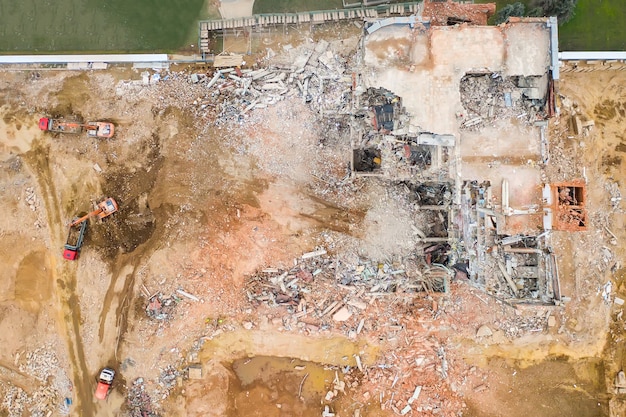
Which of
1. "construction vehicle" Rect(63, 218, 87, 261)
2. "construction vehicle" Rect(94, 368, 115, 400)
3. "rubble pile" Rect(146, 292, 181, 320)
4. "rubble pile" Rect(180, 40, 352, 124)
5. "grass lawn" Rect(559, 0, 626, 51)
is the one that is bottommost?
"construction vehicle" Rect(94, 368, 115, 400)

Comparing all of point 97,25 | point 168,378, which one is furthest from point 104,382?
point 97,25

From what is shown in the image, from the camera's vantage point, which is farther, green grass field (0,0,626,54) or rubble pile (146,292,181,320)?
green grass field (0,0,626,54)

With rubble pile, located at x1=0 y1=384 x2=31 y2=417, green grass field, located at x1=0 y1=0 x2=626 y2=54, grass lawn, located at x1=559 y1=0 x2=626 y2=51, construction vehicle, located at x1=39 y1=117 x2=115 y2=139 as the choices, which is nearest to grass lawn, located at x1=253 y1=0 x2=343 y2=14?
green grass field, located at x1=0 y1=0 x2=626 y2=54

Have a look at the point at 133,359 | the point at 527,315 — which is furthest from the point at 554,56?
the point at 133,359

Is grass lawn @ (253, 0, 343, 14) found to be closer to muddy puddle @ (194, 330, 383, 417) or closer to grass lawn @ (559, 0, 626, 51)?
grass lawn @ (559, 0, 626, 51)

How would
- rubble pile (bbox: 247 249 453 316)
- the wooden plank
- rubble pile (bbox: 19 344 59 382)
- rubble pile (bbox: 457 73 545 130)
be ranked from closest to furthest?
rubble pile (bbox: 457 73 545 130)
the wooden plank
rubble pile (bbox: 247 249 453 316)
rubble pile (bbox: 19 344 59 382)

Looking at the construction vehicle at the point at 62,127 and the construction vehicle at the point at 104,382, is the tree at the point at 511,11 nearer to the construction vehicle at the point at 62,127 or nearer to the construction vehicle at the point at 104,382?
the construction vehicle at the point at 62,127
